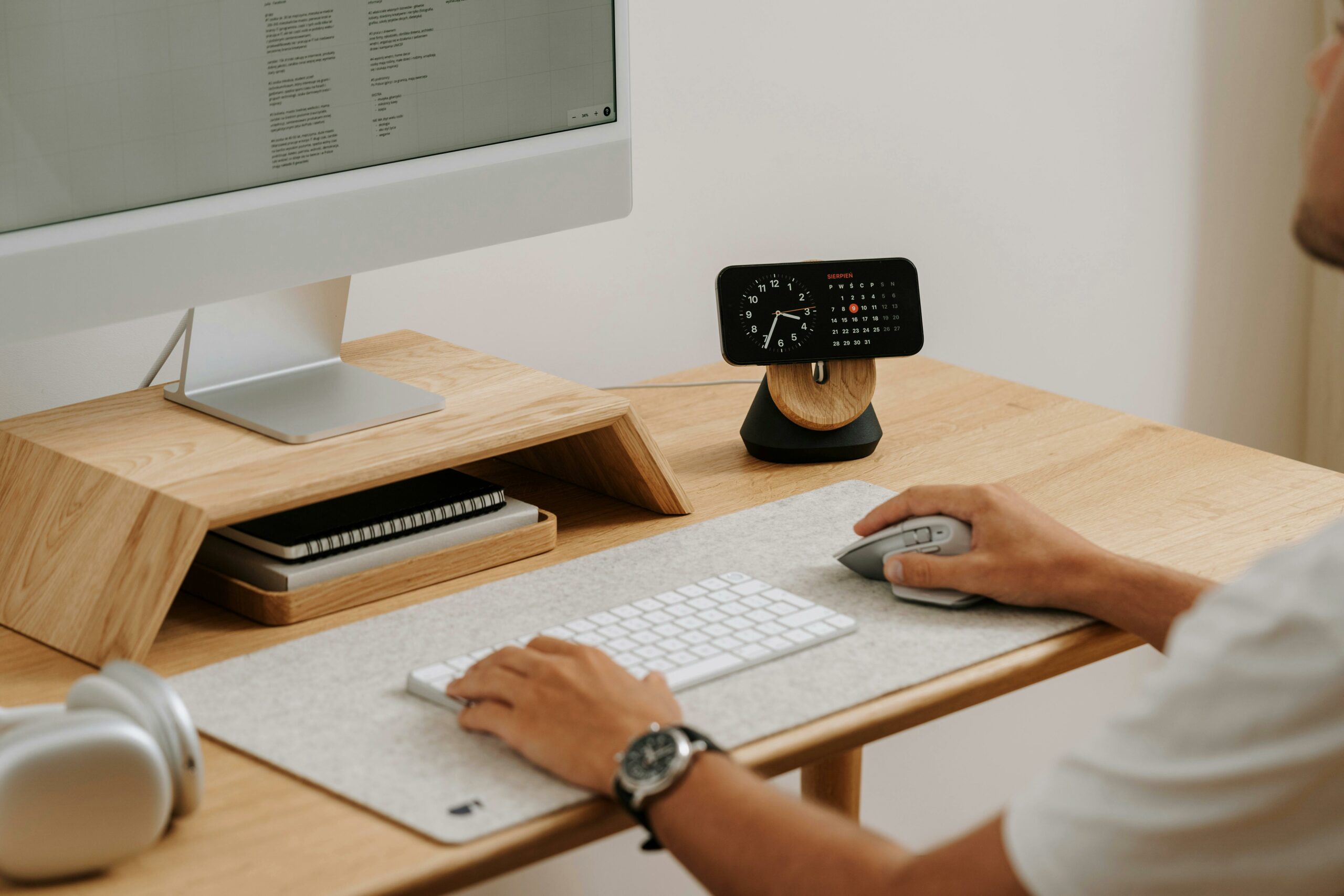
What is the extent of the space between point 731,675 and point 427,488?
1.08ft

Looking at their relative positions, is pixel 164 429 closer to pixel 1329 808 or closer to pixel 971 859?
pixel 971 859

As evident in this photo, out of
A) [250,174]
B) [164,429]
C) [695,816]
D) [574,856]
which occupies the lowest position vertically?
[574,856]

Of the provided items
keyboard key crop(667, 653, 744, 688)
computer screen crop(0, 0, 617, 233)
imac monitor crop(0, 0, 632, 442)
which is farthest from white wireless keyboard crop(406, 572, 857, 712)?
computer screen crop(0, 0, 617, 233)

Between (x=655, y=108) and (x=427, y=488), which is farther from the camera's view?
(x=655, y=108)

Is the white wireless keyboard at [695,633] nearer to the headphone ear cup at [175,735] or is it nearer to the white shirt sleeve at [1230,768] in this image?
the headphone ear cup at [175,735]

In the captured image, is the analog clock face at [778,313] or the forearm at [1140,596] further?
the analog clock face at [778,313]

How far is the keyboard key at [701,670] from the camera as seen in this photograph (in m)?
0.88

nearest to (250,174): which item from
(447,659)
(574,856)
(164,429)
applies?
(164,429)

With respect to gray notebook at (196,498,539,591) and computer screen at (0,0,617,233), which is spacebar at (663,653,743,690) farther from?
computer screen at (0,0,617,233)

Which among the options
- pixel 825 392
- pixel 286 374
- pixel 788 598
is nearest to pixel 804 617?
pixel 788 598

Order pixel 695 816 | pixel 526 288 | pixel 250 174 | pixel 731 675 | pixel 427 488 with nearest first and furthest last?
pixel 695 816, pixel 731 675, pixel 250 174, pixel 427 488, pixel 526 288

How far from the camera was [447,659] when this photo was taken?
904mm

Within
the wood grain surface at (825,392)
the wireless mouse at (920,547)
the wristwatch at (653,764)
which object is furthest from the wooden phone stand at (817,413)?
the wristwatch at (653,764)

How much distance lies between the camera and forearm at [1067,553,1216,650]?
96 centimetres
